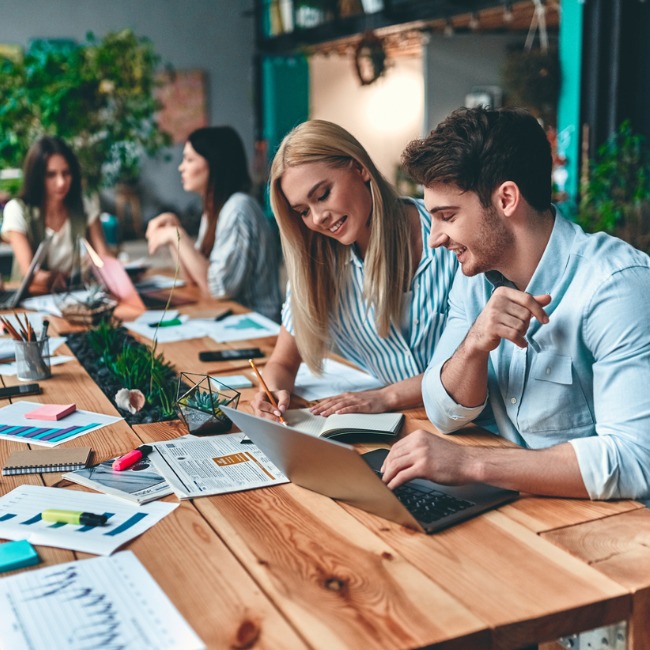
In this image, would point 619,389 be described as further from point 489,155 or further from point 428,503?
point 489,155

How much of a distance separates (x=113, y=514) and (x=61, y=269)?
2803mm

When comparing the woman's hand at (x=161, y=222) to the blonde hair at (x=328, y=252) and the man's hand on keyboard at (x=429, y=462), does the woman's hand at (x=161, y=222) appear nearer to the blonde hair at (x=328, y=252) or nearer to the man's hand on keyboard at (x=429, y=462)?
the blonde hair at (x=328, y=252)

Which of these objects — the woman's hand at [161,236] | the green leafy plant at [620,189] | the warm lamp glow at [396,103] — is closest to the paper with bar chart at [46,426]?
the woman's hand at [161,236]

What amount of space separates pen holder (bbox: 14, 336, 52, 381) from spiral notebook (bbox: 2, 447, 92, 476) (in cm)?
67

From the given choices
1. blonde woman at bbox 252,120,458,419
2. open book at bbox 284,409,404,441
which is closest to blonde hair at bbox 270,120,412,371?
blonde woman at bbox 252,120,458,419

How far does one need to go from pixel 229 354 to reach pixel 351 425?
836mm

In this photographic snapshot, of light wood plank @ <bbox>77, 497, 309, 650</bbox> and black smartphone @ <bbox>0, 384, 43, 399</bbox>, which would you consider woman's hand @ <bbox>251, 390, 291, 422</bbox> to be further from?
black smartphone @ <bbox>0, 384, 43, 399</bbox>

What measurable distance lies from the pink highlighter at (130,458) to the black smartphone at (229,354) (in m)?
0.81

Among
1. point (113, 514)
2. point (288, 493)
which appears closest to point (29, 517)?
point (113, 514)

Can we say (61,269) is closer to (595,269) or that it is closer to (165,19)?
(595,269)

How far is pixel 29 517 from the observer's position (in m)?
1.32

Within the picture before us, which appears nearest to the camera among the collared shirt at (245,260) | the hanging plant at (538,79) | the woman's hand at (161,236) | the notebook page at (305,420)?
the notebook page at (305,420)

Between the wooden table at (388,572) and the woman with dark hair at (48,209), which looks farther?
the woman with dark hair at (48,209)

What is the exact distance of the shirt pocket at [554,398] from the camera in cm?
152
